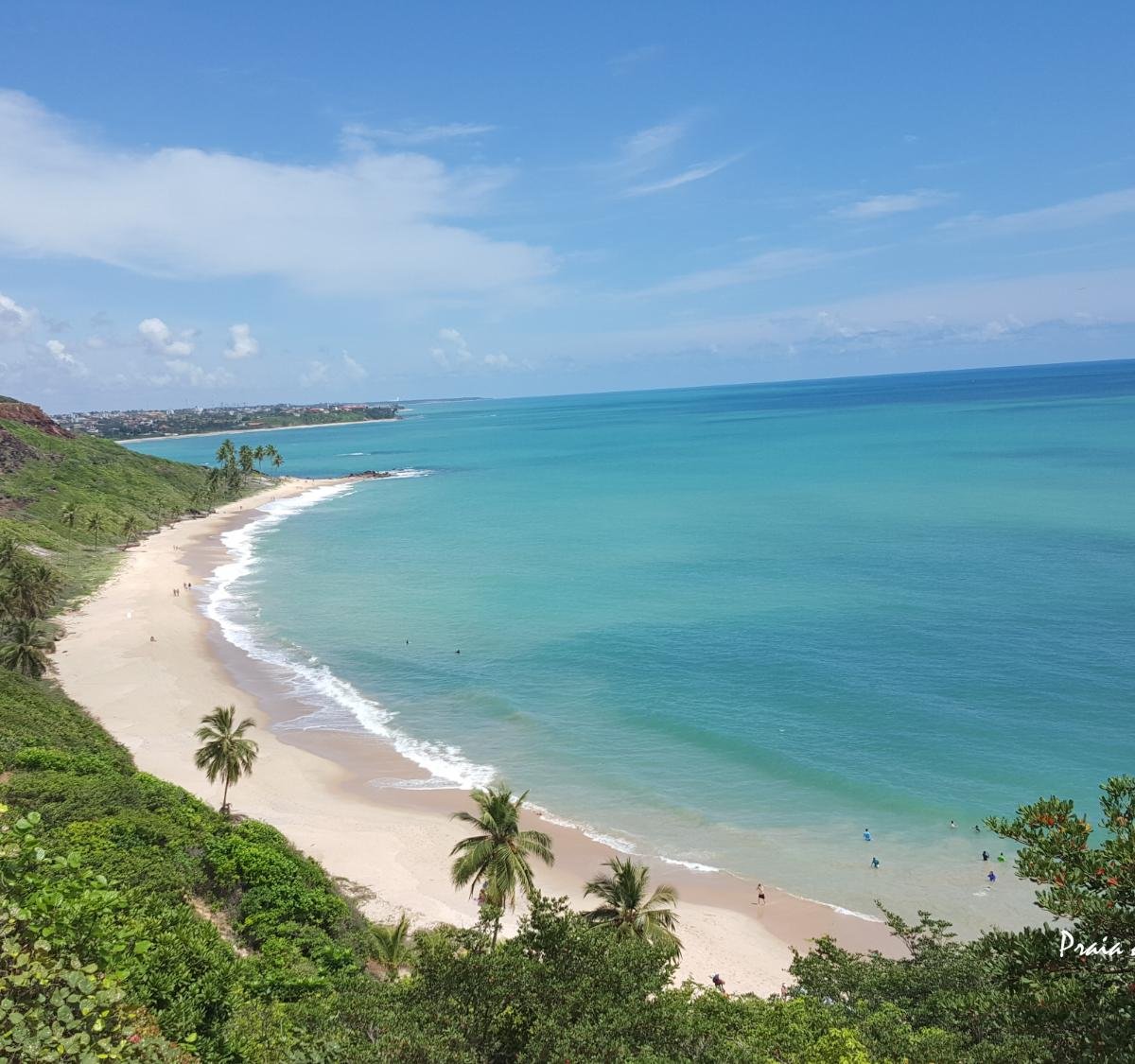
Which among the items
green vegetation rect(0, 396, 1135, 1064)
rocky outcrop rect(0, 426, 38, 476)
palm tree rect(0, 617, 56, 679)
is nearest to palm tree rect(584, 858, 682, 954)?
green vegetation rect(0, 396, 1135, 1064)

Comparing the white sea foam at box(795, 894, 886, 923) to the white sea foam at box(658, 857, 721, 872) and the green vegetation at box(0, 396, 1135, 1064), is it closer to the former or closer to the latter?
the white sea foam at box(658, 857, 721, 872)

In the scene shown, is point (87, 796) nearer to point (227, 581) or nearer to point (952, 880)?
point (952, 880)

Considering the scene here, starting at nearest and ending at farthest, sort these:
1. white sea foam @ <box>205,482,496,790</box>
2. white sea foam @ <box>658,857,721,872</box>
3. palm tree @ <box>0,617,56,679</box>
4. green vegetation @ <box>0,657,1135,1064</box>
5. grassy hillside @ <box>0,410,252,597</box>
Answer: green vegetation @ <box>0,657,1135,1064</box> < white sea foam @ <box>658,857,721,872</box> < white sea foam @ <box>205,482,496,790</box> < palm tree @ <box>0,617,56,679</box> < grassy hillside @ <box>0,410,252,597</box>

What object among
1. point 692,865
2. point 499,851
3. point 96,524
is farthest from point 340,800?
point 96,524

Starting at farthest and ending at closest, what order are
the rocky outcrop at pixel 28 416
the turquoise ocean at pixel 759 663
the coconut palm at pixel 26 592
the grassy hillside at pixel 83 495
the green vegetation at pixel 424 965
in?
the rocky outcrop at pixel 28 416 < the grassy hillside at pixel 83 495 < the coconut palm at pixel 26 592 < the turquoise ocean at pixel 759 663 < the green vegetation at pixel 424 965

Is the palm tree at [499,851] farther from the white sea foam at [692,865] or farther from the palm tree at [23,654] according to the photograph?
the palm tree at [23,654]

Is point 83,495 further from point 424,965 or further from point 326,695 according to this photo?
point 424,965

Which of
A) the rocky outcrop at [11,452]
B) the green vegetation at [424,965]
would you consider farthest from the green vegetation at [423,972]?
the rocky outcrop at [11,452]
